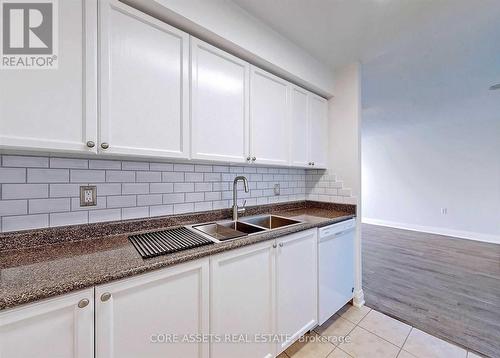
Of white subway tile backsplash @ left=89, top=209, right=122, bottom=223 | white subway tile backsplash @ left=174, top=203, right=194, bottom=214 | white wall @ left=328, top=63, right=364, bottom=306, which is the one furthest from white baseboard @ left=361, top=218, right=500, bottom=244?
white subway tile backsplash @ left=89, top=209, right=122, bottom=223

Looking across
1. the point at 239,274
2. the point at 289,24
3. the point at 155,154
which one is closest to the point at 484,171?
the point at 289,24

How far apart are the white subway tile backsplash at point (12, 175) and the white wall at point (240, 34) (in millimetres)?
1019

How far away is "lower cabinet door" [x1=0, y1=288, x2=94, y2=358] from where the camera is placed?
0.66m

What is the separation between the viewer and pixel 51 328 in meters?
0.73

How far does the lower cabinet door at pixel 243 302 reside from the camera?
44.1 inches

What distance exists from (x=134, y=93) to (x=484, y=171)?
240 inches

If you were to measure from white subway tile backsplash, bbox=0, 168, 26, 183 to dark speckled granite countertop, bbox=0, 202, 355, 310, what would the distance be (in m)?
0.26

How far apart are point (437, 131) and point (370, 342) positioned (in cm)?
498

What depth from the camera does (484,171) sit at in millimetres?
4188

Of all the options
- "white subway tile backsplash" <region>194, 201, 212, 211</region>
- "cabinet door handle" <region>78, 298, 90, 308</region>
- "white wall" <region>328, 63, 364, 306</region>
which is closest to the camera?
"cabinet door handle" <region>78, 298, 90, 308</region>

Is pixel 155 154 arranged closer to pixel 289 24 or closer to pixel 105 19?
pixel 105 19

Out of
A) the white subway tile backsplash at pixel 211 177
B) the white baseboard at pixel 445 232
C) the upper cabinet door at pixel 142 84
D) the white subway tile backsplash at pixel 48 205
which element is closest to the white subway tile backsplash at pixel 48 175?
the white subway tile backsplash at pixel 48 205

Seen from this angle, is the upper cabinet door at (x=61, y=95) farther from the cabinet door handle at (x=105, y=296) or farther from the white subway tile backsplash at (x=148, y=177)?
the cabinet door handle at (x=105, y=296)

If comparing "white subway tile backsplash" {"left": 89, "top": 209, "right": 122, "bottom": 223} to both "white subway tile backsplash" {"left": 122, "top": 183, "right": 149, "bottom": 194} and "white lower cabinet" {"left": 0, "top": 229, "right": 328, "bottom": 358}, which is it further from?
"white lower cabinet" {"left": 0, "top": 229, "right": 328, "bottom": 358}
